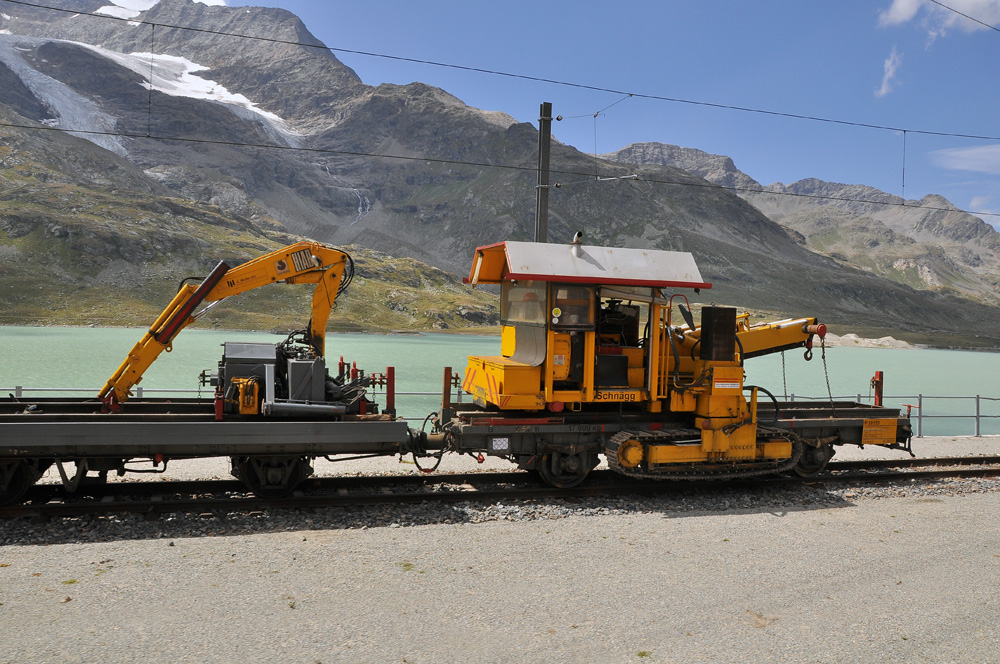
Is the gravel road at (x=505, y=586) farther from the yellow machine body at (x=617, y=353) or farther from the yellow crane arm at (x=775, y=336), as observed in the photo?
the yellow crane arm at (x=775, y=336)

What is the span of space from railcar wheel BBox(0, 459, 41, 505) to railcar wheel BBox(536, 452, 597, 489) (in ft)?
22.0

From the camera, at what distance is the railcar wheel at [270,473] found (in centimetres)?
887

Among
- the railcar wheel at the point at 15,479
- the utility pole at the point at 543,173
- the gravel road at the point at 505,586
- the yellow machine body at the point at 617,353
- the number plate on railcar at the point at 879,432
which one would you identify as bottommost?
the gravel road at the point at 505,586

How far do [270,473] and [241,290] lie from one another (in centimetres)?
292

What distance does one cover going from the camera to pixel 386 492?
31.6ft

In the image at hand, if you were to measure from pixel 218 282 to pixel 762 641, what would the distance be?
8.24 m

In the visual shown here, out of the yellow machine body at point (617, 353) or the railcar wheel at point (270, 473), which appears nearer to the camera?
the railcar wheel at point (270, 473)

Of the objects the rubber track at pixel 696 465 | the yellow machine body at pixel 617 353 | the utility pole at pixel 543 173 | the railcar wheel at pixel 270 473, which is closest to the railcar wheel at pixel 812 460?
the rubber track at pixel 696 465

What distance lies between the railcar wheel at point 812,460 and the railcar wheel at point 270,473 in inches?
328

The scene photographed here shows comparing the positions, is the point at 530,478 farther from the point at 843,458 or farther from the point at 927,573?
the point at 843,458

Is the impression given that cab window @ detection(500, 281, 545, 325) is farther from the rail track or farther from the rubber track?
the rail track

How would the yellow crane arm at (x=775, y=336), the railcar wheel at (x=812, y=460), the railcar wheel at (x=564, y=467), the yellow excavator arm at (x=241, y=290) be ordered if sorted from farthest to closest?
1. the railcar wheel at (x=812, y=460)
2. the yellow crane arm at (x=775, y=336)
3. the railcar wheel at (x=564, y=467)
4. the yellow excavator arm at (x=241, y=290)

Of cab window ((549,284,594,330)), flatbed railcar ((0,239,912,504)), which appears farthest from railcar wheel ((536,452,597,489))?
cab window ((549,284,594,330))

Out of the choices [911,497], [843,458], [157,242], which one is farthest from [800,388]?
[157,242]
